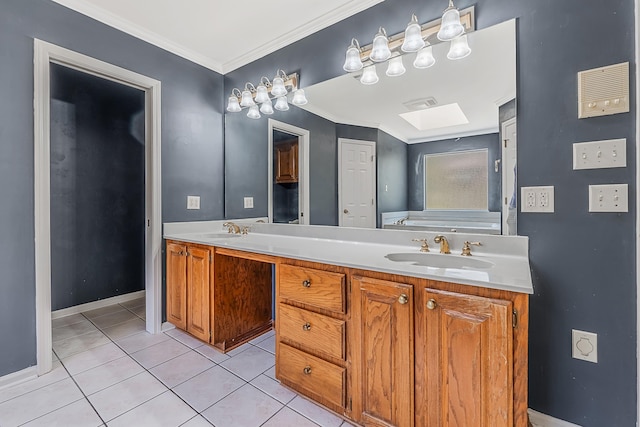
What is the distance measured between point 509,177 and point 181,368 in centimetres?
218

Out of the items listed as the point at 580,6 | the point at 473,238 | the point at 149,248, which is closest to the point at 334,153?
the point at 473,238

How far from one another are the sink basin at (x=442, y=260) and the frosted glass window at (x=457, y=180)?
13.0 inches

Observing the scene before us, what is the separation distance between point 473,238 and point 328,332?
2.94 ft

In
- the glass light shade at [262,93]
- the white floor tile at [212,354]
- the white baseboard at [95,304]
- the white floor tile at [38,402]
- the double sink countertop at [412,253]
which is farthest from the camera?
the white baseboard at [95,304]

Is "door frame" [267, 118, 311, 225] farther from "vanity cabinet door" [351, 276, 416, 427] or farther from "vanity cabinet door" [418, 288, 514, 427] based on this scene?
"vanity cabinet door" [418, 288, 514, 427]

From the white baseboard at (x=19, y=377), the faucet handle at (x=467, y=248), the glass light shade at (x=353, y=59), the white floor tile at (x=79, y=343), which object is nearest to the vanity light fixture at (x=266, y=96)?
the glass light shade at (x=353, y=59)

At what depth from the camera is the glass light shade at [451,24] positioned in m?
1.42

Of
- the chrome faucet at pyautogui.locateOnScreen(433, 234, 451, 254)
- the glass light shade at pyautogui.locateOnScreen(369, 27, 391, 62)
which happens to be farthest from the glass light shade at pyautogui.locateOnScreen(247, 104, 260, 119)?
the chrome faucet at pyautogui.locateOnScreen(433, 234, 451, 254)

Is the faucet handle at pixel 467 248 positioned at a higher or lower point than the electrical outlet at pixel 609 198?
lower

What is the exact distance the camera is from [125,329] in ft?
7.89

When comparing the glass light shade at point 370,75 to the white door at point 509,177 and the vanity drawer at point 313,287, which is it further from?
the vanity drawer at point 313,287

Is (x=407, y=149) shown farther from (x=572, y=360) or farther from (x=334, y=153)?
(x=572, y=360)

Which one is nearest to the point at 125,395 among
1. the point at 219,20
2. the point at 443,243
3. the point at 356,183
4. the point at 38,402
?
the point at 38,402

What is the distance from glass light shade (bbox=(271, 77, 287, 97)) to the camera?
220cm
